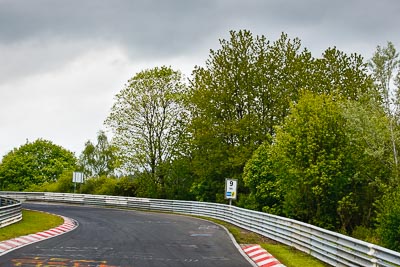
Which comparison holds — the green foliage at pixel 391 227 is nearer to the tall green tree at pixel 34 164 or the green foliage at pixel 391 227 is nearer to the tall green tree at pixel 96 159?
the tall green tree at pixel 96 159

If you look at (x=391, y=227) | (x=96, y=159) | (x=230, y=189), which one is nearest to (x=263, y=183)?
(x=230, y=189)

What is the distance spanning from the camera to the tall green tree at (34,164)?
9288cm

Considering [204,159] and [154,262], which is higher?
[204,159]

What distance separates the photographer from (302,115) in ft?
99.3

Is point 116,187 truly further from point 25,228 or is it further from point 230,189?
point 25,228

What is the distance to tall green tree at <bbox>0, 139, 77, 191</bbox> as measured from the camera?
9288cm

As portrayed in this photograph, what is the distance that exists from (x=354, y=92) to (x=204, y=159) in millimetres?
13922

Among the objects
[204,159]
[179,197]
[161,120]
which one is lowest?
[179,197]

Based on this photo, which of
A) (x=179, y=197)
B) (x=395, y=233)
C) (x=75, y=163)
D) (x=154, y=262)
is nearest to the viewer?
(x=154, y=262)

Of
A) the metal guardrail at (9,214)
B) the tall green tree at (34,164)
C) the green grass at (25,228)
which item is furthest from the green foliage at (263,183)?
the tall green tree at (34,164)

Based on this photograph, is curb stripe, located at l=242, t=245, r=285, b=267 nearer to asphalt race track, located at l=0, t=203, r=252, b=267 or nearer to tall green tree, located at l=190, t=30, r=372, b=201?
asphalt race track, located at l=0, t=203, r=252, b=267

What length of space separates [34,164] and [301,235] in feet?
272

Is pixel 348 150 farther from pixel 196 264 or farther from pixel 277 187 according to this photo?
pixel 196 264

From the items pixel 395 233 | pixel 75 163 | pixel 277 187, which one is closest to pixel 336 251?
pixel 395 233
